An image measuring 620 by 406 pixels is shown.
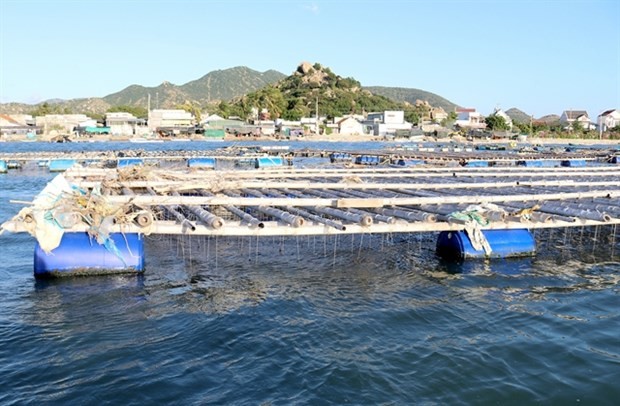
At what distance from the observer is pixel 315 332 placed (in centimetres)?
964

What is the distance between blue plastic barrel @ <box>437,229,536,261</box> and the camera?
13.9 meters

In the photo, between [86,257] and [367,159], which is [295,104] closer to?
[367,159]

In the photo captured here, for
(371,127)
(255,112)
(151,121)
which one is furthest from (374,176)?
(255,112)

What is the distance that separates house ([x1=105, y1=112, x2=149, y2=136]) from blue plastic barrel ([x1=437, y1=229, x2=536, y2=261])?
11328cm

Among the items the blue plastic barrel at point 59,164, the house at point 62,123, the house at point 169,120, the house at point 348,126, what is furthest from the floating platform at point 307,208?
the house at point 348,126

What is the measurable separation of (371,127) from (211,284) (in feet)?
445

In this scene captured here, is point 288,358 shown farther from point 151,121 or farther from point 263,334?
point 151,121

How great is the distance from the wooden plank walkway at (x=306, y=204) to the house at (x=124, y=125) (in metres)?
104

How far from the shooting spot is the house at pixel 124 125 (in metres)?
121

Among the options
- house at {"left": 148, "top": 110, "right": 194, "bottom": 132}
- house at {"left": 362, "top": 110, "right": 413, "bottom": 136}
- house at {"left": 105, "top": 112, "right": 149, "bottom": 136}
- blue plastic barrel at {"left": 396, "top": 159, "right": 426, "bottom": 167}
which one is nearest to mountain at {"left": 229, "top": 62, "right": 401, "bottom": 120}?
house at {"left": 362, "top": 110, "right": 413, "bottom": 136}

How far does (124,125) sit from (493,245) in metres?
120

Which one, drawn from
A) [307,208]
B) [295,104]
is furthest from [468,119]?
[307,208]

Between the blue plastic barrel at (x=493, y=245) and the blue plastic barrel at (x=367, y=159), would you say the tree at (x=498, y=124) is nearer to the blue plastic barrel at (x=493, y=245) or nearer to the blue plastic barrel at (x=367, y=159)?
the blue plastic barrel at (x=367, y=159)

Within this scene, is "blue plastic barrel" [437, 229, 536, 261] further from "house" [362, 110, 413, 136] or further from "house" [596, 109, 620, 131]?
"house" [596, 109, 620, 131]
